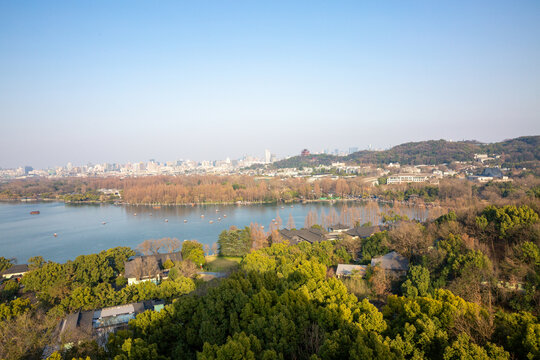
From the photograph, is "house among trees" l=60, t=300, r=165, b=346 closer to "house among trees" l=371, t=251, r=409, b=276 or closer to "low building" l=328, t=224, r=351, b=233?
"house among trees" l=371, t=251, r=409, b=276

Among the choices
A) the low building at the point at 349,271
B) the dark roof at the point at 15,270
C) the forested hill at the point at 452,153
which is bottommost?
the low building at the point at 349,271

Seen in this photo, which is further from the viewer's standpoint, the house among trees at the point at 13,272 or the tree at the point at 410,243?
the house among trees at the point at 13,272

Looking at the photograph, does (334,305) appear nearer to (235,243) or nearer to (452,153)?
(235,243)

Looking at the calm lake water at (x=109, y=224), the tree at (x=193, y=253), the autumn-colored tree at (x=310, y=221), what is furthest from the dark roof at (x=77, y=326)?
the autumn-colored tree at (x=310, y=221)

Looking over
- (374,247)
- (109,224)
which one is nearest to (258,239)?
(374,247)

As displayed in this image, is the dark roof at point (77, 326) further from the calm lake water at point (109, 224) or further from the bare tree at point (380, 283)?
the calm lake water at point (109, 224)

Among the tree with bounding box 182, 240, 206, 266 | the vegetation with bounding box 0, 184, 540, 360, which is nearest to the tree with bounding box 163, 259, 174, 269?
the tree with bounding box 182, 240, 206, 266
